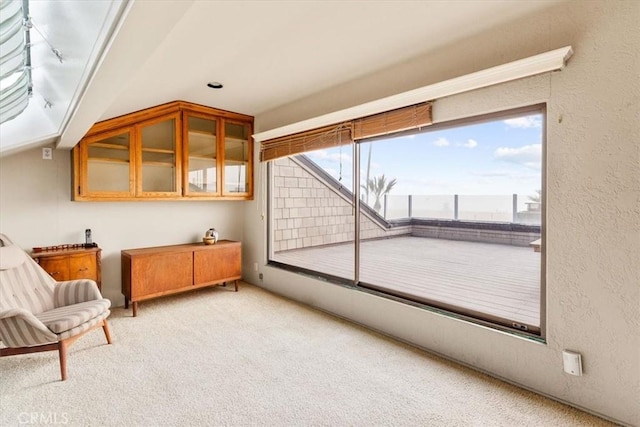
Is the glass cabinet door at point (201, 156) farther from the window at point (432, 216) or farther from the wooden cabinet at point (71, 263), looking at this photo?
the wooden cabinet at point (71, 263)

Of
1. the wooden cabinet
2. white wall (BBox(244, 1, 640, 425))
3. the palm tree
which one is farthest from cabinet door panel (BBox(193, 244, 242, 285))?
white wall (BBox(244, 1, 640, 425))

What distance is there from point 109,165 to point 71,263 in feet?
3.47

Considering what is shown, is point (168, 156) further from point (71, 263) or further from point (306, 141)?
point (306, 141)

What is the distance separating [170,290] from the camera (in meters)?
3.74

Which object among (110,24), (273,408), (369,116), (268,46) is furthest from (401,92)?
(273,408)

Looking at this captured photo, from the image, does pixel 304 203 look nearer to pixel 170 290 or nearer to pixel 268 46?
pixel 170 290

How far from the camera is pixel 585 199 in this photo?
1907 mm

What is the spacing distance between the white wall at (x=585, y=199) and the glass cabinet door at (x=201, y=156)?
2958mm

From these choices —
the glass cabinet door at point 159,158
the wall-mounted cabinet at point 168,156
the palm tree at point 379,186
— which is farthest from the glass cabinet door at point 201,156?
the palm tree at point 379,186

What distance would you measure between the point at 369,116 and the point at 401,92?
36cm

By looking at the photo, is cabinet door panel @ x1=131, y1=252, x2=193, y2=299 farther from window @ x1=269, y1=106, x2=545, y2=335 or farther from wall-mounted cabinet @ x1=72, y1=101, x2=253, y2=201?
window @ x1=269, y1=106, x2=545, y2=335
